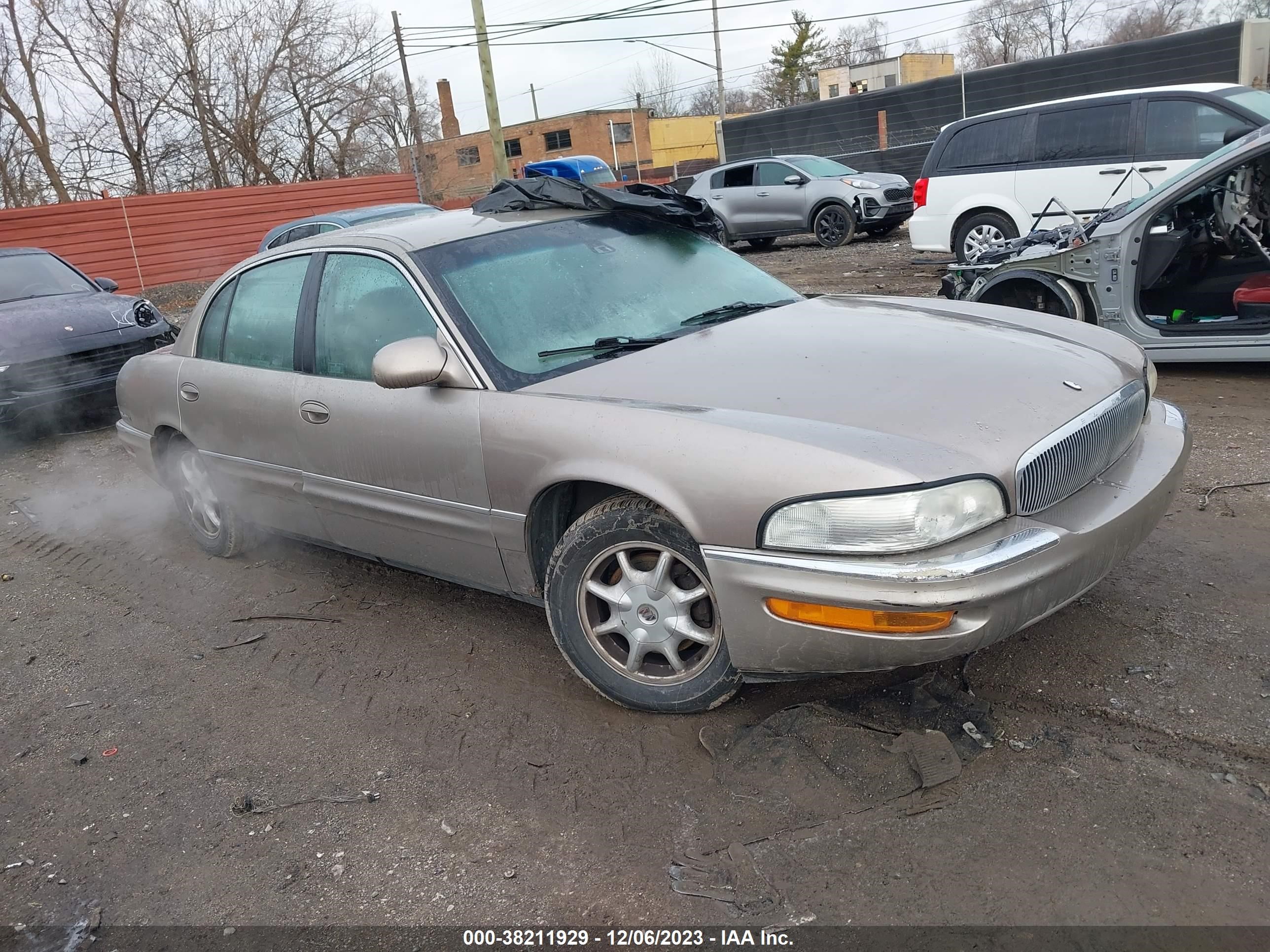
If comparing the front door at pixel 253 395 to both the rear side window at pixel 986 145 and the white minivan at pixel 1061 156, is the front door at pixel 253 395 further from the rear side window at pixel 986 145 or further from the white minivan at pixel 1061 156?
the rear side window at pixel 986 145

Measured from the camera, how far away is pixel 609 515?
3.04 m

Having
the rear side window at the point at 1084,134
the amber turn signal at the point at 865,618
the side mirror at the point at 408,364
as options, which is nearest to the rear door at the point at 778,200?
the rear side window at the point at 1084,134

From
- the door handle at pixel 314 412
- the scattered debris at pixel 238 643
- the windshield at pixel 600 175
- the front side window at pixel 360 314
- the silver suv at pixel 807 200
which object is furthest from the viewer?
the silver suv at pixel 807 200

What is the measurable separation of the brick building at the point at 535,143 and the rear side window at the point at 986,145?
4629cm

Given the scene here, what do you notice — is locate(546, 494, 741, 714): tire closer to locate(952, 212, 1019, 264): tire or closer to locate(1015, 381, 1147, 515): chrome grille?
locate(1015, 381, 1147, 515): chrome grille

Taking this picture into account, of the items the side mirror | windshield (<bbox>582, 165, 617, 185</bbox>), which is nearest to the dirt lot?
the side mirror

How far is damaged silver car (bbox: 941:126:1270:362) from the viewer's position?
19.5ft

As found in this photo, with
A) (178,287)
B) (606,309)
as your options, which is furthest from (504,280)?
(178,287)

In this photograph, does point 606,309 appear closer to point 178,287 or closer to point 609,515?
point 609,515

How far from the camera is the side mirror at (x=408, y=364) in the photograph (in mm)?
3318

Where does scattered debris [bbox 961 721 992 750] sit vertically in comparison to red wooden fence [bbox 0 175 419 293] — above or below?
below

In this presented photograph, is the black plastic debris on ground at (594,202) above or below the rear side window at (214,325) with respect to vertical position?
above

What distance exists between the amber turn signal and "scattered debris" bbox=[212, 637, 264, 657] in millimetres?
2463

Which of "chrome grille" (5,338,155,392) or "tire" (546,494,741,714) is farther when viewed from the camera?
"chrome grille" (5,338,155,392)
